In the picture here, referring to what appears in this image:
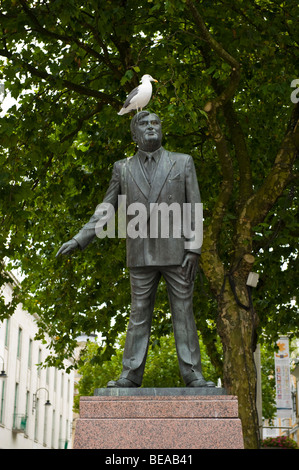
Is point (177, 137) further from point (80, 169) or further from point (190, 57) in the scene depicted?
point (80, 169)

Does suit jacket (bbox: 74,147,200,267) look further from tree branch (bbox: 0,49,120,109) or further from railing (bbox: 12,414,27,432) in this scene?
railing (bbox: 12,414,27,432)

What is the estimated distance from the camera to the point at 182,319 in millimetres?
7273

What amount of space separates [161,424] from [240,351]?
18.1ft

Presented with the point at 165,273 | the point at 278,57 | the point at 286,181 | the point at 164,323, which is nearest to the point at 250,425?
the point at 286,181

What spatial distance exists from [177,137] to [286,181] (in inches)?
106

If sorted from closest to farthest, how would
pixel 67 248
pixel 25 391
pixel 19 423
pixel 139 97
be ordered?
1. pixel 67 248
2. pixel 139 97
3. pixel 19 423
4. pixel 25 391

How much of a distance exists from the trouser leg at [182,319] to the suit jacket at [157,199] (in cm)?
17

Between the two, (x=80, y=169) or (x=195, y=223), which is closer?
(x=195, y=223)

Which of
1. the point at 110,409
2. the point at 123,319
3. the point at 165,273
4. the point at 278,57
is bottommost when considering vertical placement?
the point at 110,409

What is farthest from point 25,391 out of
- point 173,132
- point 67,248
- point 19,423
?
point 67,248

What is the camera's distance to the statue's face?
7.50 metres

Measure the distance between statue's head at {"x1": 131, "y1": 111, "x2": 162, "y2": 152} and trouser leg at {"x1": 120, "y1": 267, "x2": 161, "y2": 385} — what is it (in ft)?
3.97

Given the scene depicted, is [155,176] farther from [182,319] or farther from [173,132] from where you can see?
[173,132]

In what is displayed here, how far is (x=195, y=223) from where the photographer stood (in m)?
7.36
